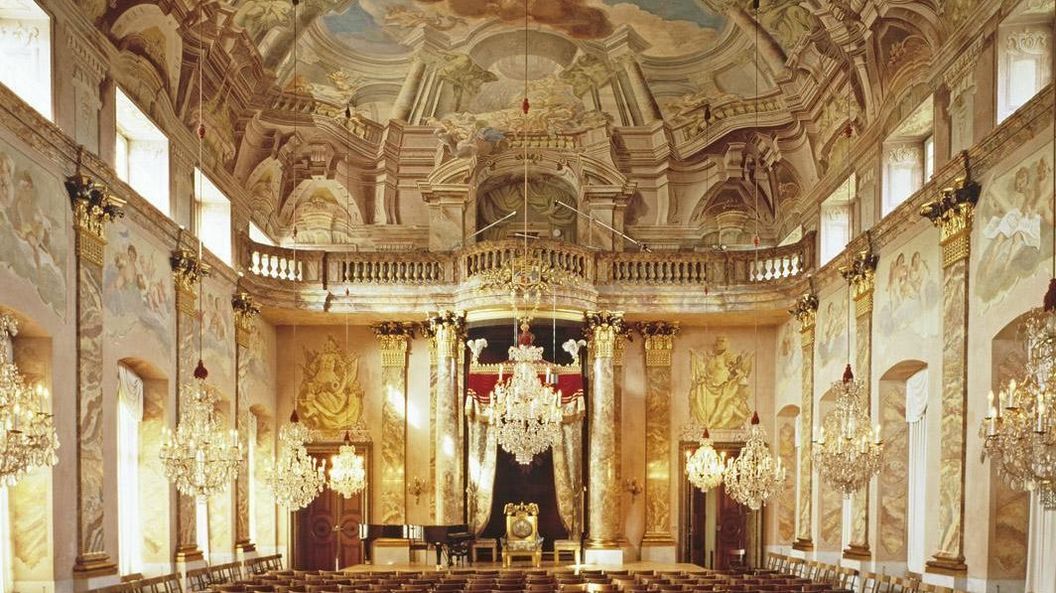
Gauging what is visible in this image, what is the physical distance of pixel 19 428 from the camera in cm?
895

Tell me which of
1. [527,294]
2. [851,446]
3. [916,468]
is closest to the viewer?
[851,446]

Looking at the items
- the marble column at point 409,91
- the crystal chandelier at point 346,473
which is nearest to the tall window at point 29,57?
the crystal chandelier at point 346,473

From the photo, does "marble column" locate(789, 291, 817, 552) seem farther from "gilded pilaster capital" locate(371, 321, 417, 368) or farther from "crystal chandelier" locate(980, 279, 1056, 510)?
"crystal chandelier" locate(980, 279, 1056, 510)

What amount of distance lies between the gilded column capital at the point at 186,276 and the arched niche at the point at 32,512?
4370 mm

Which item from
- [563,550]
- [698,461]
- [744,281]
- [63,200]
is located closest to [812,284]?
[744,281]

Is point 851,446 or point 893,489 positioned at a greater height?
point 851,446

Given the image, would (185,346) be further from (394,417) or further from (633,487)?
(633,487)

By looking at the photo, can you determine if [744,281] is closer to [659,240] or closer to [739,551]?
[659,240]

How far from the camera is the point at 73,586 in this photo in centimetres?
1229

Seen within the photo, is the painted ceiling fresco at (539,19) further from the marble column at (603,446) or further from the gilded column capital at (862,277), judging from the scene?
the gilded column capital at (862,277)

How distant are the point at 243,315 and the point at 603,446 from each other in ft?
24.4

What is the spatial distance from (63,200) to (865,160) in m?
11.8

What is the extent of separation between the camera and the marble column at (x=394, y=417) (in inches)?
854

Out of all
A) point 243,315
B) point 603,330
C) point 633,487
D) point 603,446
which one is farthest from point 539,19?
point 633,487
